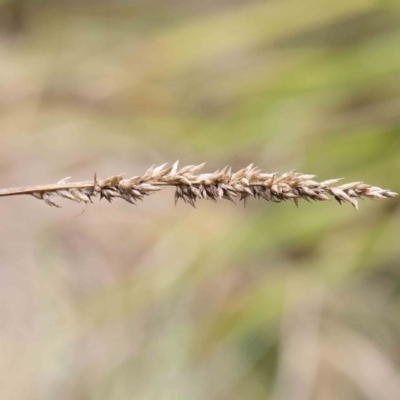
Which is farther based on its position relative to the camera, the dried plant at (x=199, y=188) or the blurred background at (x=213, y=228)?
the blurred background at (x=213, y=228)

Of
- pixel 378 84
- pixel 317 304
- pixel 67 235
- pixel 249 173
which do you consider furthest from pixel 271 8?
pixel 249 173

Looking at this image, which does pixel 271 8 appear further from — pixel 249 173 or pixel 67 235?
pixel 249 173

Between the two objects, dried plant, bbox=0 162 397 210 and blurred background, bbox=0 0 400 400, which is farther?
blurred background, bbox=0 0 400 400

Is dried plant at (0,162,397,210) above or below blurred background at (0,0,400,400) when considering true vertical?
below

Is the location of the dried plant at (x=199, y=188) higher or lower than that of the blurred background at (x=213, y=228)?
lower
